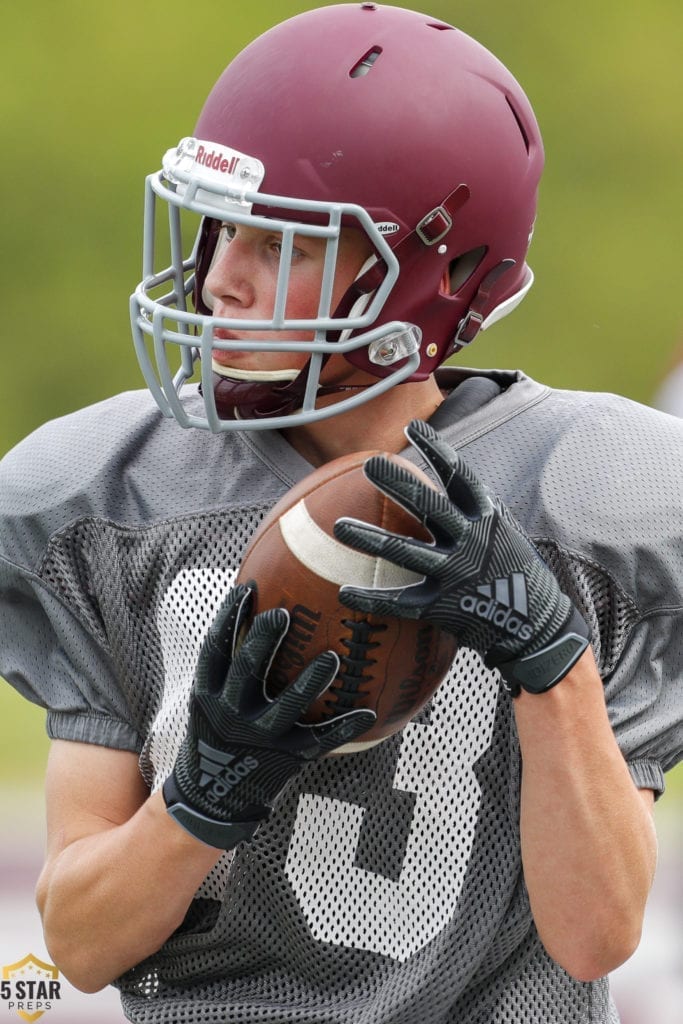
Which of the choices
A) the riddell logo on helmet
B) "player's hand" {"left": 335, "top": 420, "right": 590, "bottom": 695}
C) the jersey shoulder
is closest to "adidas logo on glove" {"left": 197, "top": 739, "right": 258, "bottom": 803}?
"player's hand" {"left": 335, "top": 420, "right": 590, "bottom": 695}

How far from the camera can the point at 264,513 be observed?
151cm

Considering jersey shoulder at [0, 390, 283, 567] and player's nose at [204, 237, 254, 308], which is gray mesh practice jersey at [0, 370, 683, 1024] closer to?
jersey shoulder at [0, 390, 283, 567]

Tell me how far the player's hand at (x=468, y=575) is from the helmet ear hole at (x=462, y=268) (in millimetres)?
357

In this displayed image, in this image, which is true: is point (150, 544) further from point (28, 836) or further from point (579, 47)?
point (579, 47)

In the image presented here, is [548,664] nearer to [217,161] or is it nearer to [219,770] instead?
[219,770]

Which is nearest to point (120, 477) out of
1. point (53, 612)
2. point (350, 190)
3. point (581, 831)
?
point (53, 612)

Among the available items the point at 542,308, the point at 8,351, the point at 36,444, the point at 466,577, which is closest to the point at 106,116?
the point at 8,351

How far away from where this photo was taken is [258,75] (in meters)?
1.52

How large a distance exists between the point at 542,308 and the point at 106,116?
2068mm

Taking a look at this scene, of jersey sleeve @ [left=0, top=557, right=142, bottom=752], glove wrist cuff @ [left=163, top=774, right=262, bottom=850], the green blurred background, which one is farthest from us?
the green blurred background

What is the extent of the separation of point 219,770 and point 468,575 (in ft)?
0.92

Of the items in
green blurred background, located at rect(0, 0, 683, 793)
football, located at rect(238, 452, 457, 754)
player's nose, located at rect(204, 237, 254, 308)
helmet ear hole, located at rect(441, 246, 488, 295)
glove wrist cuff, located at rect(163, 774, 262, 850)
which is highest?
helmet ear hole, located at rect(441, 246, 488, 295)

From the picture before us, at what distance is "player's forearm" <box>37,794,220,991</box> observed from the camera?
1.38 m

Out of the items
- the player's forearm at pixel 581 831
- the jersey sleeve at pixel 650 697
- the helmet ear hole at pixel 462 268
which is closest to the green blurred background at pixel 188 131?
the helmet ear hole at pixel 462 268
